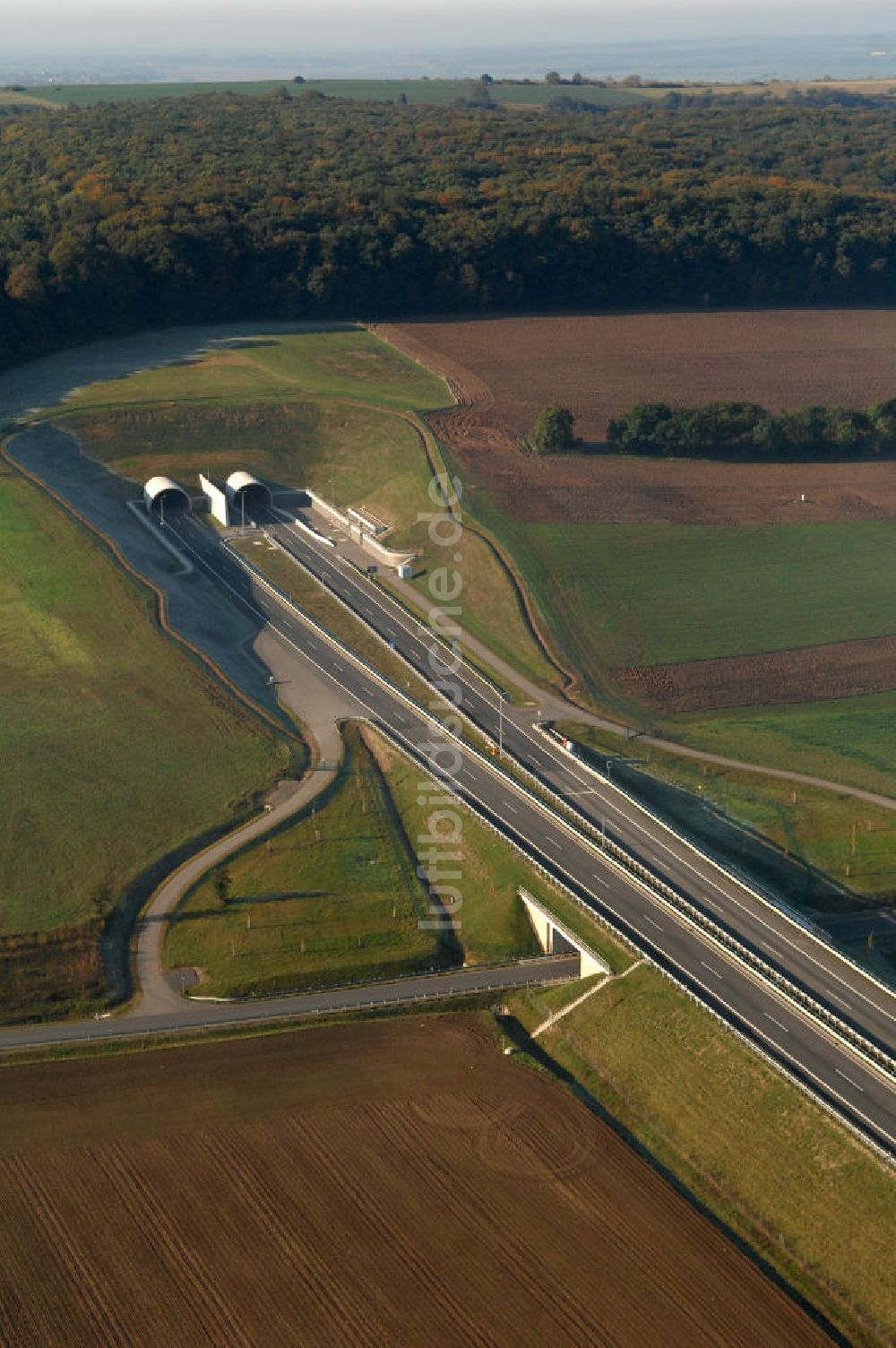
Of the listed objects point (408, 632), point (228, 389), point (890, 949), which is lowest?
point (890, 949)

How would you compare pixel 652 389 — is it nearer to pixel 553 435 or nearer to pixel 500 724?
pixel 553 435

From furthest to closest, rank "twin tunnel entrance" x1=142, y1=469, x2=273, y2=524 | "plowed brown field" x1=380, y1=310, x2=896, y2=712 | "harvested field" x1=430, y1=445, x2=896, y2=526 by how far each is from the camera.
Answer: "twin tunnel entrance" x1=142, y1=469, x2=273, y2=524, "harvested field" x1=430, y1=445, x2=896, y2=526, "plowed brown field" x1=380, y1=310, x2=896, y2=712

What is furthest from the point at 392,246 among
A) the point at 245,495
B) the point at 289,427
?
the point at 245,495

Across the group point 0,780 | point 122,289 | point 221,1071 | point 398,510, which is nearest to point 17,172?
point 122,289

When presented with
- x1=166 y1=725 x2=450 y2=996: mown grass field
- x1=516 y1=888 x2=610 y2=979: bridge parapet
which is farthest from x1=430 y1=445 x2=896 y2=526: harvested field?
x1=516 y1=888 x2=610 y2=979: bridge parapet

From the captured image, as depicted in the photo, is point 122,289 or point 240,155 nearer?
point 122,289

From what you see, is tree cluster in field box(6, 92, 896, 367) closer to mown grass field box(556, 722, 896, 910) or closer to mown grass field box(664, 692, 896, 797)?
mown grass field box(664, 692, 896, 797)

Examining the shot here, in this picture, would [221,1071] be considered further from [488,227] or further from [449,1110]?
[488,227]
